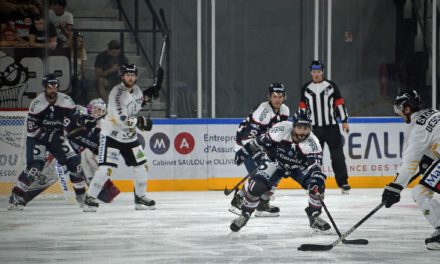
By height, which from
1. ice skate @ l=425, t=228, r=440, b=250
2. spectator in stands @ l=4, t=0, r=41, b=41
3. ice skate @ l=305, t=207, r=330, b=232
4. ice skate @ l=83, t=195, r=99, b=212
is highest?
spectator in stands @ l=4, t=0, r=41, b=41

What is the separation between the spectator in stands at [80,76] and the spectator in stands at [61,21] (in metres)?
0.10

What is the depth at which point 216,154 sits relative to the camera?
40.7ft

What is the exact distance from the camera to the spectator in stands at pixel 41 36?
12.0 metres

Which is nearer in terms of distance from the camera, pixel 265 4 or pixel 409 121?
pixel 409 121

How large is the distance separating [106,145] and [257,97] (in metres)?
3.09

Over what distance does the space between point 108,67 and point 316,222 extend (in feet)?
15.5

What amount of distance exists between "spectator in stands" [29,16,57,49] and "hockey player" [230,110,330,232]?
4.37 m

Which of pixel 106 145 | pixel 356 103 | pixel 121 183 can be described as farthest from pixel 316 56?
pixel 106 145

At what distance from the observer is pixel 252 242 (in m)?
7.64

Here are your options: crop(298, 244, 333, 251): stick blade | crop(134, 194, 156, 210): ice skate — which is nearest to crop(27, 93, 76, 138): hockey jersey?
crop(134, 194, 156, 210): ice skate

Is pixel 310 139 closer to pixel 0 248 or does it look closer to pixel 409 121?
pixel 409 121

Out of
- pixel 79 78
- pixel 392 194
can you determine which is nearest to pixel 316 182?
pixel 392 194

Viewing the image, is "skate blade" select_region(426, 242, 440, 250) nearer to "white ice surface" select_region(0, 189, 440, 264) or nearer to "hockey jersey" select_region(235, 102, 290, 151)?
"white ice surface" select_region(0, 189, 440, 264)

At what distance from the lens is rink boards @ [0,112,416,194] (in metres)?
12.2
